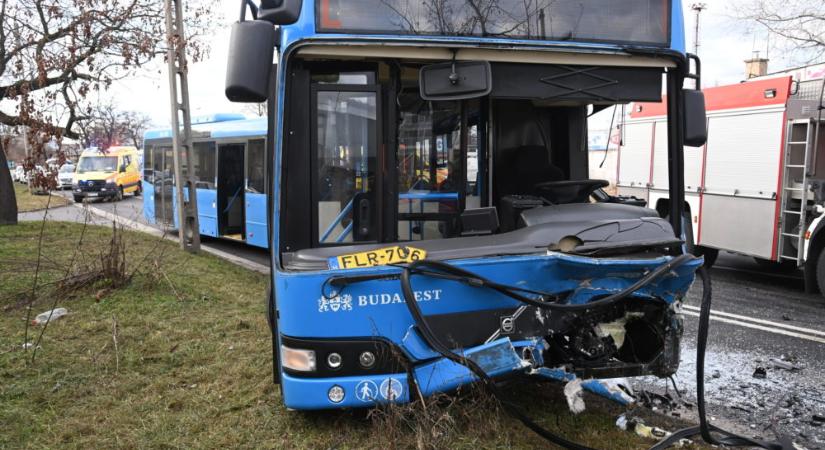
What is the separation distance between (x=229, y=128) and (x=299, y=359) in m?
11.2

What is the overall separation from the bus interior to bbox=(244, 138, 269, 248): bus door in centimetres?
903

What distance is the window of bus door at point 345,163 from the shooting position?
3.83m

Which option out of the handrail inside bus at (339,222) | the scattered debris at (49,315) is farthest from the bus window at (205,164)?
the handrail inside bus at (339,222)

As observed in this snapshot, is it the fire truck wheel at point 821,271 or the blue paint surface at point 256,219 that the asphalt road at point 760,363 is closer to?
the fire truck wheel at point 821,271

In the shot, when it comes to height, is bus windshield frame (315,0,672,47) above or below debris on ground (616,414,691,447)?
above

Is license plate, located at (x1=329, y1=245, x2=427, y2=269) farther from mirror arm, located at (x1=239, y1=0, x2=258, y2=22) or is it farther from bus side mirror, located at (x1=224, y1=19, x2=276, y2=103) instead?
mirror arm, located at (x1=239, y1=0, x2=258, y2=22)

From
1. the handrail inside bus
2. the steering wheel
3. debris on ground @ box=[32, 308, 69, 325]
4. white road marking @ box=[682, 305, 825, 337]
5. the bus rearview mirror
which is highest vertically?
the bus rearview mirror

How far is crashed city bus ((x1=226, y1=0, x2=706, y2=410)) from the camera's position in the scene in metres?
3.56

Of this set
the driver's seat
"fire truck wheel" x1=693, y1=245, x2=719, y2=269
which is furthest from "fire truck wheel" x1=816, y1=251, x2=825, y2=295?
the driver's seat

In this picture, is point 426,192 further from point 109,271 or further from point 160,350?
point 109,271

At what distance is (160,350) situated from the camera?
5871 mm

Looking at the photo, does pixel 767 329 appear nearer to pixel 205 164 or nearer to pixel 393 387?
pixel 393 387

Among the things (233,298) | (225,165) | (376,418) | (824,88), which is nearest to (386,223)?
(376,418)

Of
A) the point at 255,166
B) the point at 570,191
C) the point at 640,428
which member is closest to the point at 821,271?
the point at 570,191
